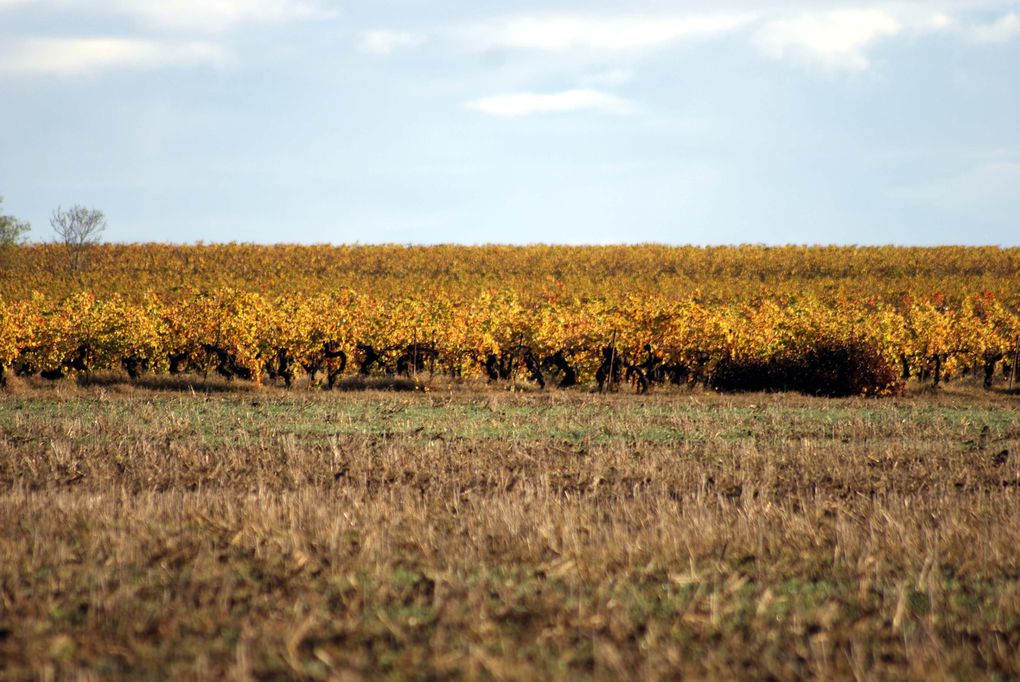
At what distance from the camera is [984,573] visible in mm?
6668

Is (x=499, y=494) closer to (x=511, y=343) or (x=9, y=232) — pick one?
(x=511, y=343)

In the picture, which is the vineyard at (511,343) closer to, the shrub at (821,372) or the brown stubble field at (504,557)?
the shrub at (821,372)

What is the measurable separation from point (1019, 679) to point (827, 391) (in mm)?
20248

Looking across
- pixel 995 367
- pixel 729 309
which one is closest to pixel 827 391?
pixel 729 309

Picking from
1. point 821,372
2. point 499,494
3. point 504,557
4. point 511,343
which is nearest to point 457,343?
point 511,343

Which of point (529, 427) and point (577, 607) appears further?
point (529, 427)

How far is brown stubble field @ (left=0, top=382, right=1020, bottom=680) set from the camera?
4.95 m

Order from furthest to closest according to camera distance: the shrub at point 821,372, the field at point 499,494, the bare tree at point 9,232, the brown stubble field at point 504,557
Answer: the bare tree at point 9,232, the shrub at point 821,372, the field at point 499,494, the brown stubble field at point 504,557

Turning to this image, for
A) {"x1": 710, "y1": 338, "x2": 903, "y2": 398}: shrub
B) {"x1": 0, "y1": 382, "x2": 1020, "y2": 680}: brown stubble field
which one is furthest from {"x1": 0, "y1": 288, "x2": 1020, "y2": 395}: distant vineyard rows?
{"x1": 0, "y1": 382, "x2": 1020, "y2": 680}: brown stubble field

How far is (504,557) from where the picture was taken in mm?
6816

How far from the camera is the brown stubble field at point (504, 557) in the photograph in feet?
16.3

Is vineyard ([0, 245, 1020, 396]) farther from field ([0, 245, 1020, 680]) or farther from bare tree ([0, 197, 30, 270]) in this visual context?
bare tree ([0, 197, 30, 270])

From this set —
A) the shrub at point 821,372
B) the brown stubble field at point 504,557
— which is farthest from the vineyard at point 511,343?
the brown stubble field at point 504,557

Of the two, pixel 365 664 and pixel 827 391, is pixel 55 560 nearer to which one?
pixel 365 664
